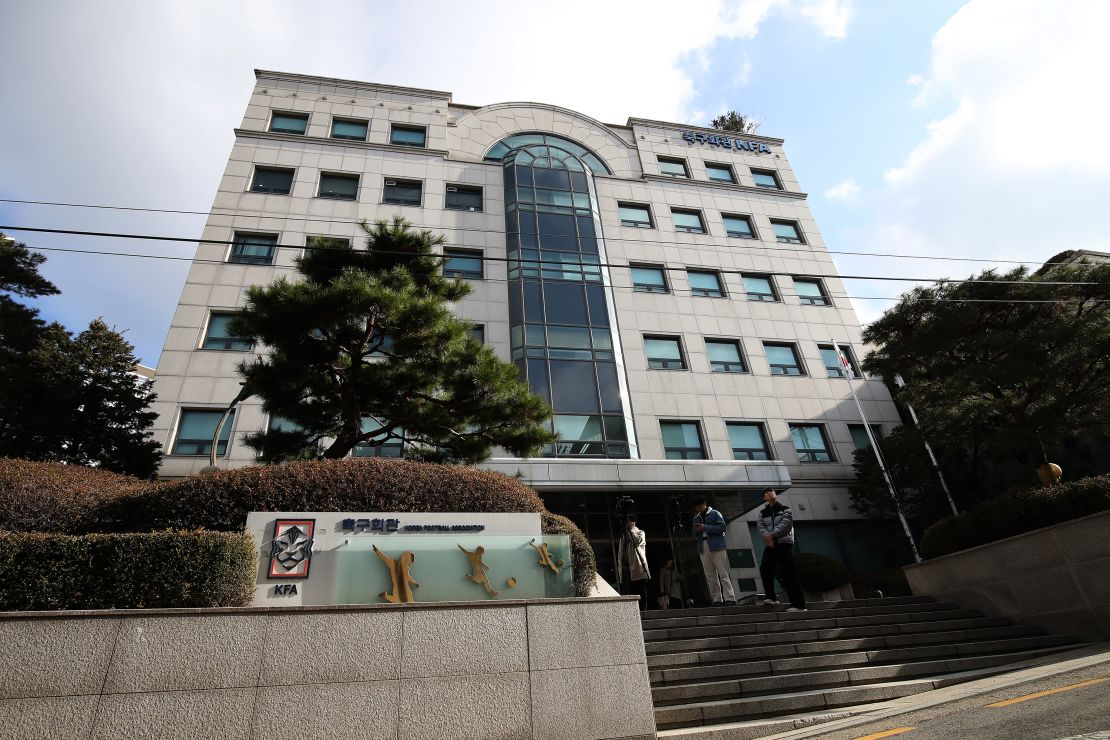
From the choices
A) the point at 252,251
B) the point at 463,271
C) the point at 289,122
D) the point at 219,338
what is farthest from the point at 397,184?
the point at 219,338

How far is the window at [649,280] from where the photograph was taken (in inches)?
910

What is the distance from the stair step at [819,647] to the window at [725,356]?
13.4m

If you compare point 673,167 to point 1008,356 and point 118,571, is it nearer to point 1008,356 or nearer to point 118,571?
point 1008,356

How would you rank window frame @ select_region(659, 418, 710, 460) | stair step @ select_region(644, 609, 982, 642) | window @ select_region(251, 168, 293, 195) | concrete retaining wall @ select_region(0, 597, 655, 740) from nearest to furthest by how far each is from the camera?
concrete retaining wall @ select_region(0, 597, 655, 740)
stair step @ select_region(644, 609, 982, 642)
window frame @ select_region(659, 418, 710, 460)
window @ select_region(251, 168, 293, 195)

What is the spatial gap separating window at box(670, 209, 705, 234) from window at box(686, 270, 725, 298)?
238 centimetres

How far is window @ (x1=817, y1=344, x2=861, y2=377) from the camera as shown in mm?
23000

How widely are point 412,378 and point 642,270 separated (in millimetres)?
15444

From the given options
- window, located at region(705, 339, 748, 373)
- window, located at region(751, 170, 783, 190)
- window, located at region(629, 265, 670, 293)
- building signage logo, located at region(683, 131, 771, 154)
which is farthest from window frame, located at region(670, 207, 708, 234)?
window, located at region(705, 339, 748, 373)

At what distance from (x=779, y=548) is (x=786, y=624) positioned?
108cm

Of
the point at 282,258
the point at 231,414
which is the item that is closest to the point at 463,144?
the point at 282,258

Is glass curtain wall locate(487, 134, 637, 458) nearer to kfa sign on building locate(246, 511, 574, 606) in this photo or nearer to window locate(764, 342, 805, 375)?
window locate(764, 342, 805, 375)

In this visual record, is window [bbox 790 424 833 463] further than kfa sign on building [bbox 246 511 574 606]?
Yes

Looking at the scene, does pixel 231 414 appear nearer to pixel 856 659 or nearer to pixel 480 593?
pixel 480 593

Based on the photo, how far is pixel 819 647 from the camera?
7887 millimetres
